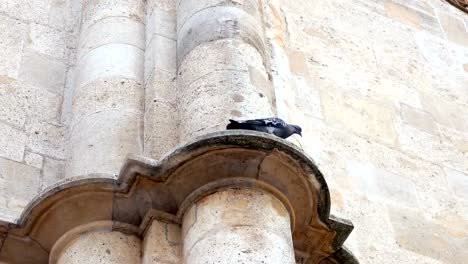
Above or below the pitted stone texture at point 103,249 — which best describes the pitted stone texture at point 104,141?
above

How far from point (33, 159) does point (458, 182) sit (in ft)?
9.00

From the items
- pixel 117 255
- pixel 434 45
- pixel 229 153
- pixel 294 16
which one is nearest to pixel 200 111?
pixel 229 153

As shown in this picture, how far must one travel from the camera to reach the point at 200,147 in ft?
12.4

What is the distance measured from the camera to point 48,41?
5.31 metres

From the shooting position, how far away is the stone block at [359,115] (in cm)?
586

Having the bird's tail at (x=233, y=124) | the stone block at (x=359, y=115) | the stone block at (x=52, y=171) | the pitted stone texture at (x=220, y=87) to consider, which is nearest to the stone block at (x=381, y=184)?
the stone block at (x=359, y=115)

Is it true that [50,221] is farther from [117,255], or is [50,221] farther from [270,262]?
[270,262]

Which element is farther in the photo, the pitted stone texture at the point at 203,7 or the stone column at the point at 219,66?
the pitted stone texture at the point at 203,7

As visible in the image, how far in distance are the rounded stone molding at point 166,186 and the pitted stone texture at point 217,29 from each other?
1074 millimetres

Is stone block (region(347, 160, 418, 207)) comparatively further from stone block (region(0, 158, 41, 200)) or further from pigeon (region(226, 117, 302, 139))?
stone block (region(0, 158, 41, 200))

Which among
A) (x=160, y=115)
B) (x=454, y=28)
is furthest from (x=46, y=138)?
(x=454, y=28)

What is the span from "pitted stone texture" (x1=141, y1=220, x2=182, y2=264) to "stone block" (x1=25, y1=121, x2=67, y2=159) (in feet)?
3.11

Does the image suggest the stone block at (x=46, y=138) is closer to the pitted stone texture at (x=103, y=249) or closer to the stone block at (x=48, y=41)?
the stone block at (x=48, y=41)

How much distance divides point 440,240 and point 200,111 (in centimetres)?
186
